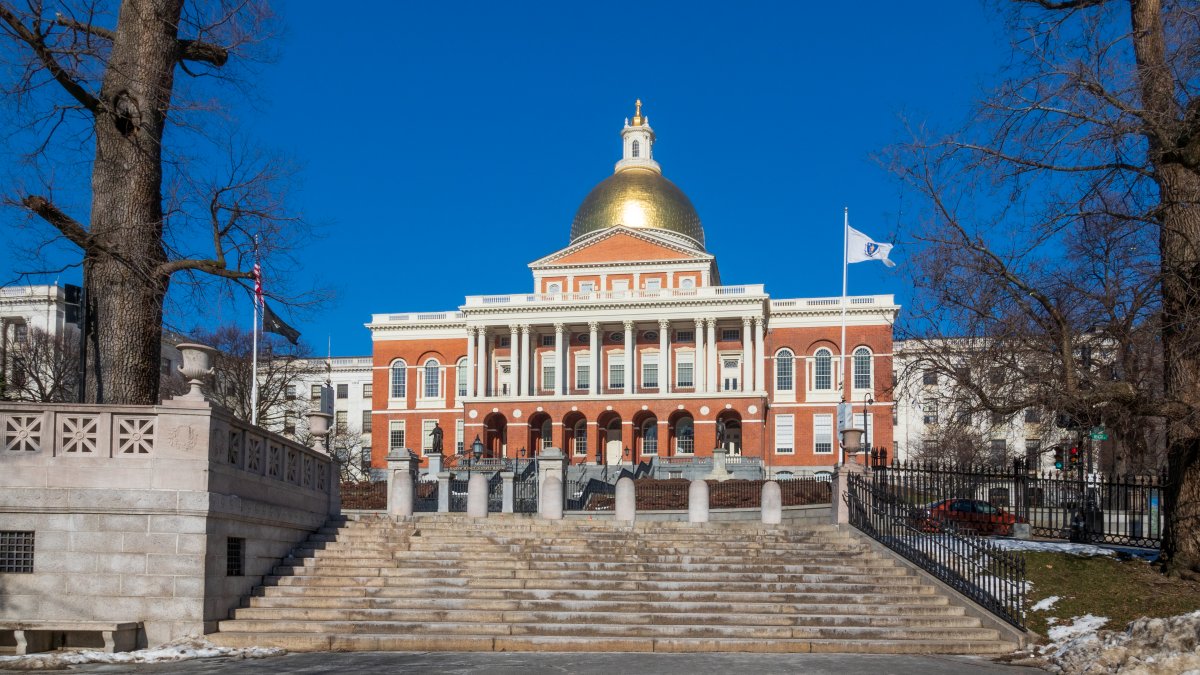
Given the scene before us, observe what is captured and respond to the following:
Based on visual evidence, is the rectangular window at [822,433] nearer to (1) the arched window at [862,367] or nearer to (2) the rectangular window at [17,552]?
(1) the arched window at [862,367]

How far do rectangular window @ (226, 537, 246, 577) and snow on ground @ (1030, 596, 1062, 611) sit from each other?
38.6ft

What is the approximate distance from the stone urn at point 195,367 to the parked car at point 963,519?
11.4 metres

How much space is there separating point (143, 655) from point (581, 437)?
2686 inches

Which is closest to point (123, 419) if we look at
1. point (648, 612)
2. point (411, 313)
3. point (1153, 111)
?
point (648, 612)

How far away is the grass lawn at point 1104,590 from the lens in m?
15.8

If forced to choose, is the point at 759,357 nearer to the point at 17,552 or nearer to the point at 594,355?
the point at 594,355

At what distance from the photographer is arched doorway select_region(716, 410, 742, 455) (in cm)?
7769

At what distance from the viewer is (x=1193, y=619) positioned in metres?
12.2

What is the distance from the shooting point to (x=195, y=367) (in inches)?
611

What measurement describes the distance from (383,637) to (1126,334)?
38.3 feet

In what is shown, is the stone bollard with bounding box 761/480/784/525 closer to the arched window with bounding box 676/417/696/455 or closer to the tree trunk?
the tree trunk

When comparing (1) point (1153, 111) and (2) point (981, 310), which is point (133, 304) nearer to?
(2) point (981, 310)

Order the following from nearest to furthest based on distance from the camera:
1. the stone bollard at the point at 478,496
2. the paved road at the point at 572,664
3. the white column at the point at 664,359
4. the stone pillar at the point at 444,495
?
the paved road at the point at 572,664 → the stone bollard at the point at 478,496 → the stone pillar at the point at 444,495 → the white column at the point at 664,359

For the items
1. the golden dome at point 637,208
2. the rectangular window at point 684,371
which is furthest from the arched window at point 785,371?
the golden dome at point 637,208
